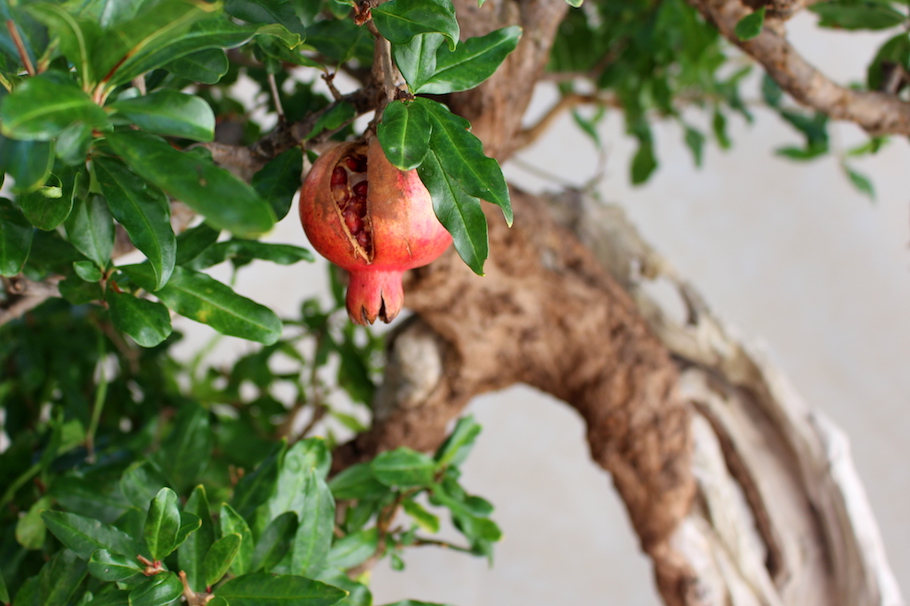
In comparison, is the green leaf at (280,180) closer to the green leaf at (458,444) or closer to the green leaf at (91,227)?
the green leaf at (91,227)

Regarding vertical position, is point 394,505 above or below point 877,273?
above

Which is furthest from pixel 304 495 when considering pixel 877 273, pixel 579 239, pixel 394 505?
pixel 877 273

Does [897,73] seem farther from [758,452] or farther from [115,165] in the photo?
[115,165]

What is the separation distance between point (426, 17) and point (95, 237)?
0.29 metres

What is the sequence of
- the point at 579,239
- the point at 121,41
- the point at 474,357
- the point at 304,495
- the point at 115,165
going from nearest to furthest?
the point at 121,41
the point at 115,165
the point at 304,495
the point at 474,357
the point at 579,239

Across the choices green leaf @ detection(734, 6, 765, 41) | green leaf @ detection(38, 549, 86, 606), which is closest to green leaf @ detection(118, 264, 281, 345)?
green leaf @ detection(38, 549, 86, 606)

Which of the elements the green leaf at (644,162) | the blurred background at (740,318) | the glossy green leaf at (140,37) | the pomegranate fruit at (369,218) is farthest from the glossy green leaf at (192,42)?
the blurred background at (740,318)

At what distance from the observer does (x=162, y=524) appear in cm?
49

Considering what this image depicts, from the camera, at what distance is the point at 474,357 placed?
1.03 metres

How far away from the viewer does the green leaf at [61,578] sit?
0.57 metres

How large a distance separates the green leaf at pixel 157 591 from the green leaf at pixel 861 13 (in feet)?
2.61

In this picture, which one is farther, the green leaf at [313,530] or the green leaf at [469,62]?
the green leaf at [313,530]

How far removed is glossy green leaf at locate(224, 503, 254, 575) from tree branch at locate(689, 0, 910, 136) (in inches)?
24.1

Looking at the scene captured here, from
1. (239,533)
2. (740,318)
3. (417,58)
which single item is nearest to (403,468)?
(239,533)
